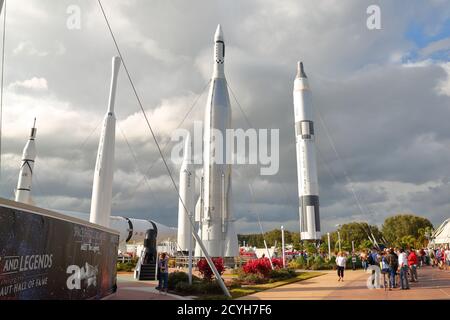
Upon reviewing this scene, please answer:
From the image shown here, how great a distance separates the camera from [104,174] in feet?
78.3

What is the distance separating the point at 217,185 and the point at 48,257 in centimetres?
1853

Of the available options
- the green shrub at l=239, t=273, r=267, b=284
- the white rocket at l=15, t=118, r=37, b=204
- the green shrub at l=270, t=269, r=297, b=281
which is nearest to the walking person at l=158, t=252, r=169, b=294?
the green shrub at l=239, t=273, r=267, b=284

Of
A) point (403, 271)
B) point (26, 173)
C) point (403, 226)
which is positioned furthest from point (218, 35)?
point (403, 226)

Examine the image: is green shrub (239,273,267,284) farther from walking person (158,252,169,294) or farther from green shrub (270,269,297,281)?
walking person (158,252,169,294)

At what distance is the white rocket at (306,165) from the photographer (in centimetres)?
3428

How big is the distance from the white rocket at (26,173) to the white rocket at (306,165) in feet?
80.6

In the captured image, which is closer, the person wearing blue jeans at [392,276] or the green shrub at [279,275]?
the person wearing blue jeans at [392,276]

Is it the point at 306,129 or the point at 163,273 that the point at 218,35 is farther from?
the point at 163,273

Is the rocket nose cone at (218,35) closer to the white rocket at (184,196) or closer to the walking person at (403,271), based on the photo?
the white rocket at (184,196)

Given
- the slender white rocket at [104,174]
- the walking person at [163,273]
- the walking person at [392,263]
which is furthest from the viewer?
the slender white rocket at [104,174]

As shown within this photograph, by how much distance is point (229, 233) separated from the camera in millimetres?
26562

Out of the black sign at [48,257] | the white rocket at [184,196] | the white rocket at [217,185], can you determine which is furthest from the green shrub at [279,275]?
the white rocket at [184,196]

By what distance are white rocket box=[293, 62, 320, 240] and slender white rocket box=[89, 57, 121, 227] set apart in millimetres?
18762

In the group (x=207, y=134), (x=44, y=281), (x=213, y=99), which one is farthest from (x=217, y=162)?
(x=44, y=281)
